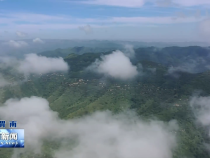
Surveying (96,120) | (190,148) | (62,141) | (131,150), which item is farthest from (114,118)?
(190,148)

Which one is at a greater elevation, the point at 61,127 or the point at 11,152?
the point at 61,127

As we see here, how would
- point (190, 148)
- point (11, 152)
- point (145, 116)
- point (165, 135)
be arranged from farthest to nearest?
point (145, 116), point (165, 135), point (190, 148), point (11, 152)

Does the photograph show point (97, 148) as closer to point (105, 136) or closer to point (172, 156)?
point (105, 136)

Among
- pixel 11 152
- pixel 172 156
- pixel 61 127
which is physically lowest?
pixel 172 156

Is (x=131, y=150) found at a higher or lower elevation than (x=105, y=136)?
lower

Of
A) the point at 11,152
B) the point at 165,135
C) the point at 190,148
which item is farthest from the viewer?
the point at 165,135

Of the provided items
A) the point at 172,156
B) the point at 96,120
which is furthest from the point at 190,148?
the point at 96,120

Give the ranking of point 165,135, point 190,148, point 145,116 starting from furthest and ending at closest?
point 145,116
point 165,135
point 190,148

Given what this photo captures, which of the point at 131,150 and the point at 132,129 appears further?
the point at 132,129

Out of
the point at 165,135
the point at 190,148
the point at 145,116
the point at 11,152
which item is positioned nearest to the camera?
the point at 11,152

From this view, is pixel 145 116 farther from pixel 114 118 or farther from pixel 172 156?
pixel 172 156
